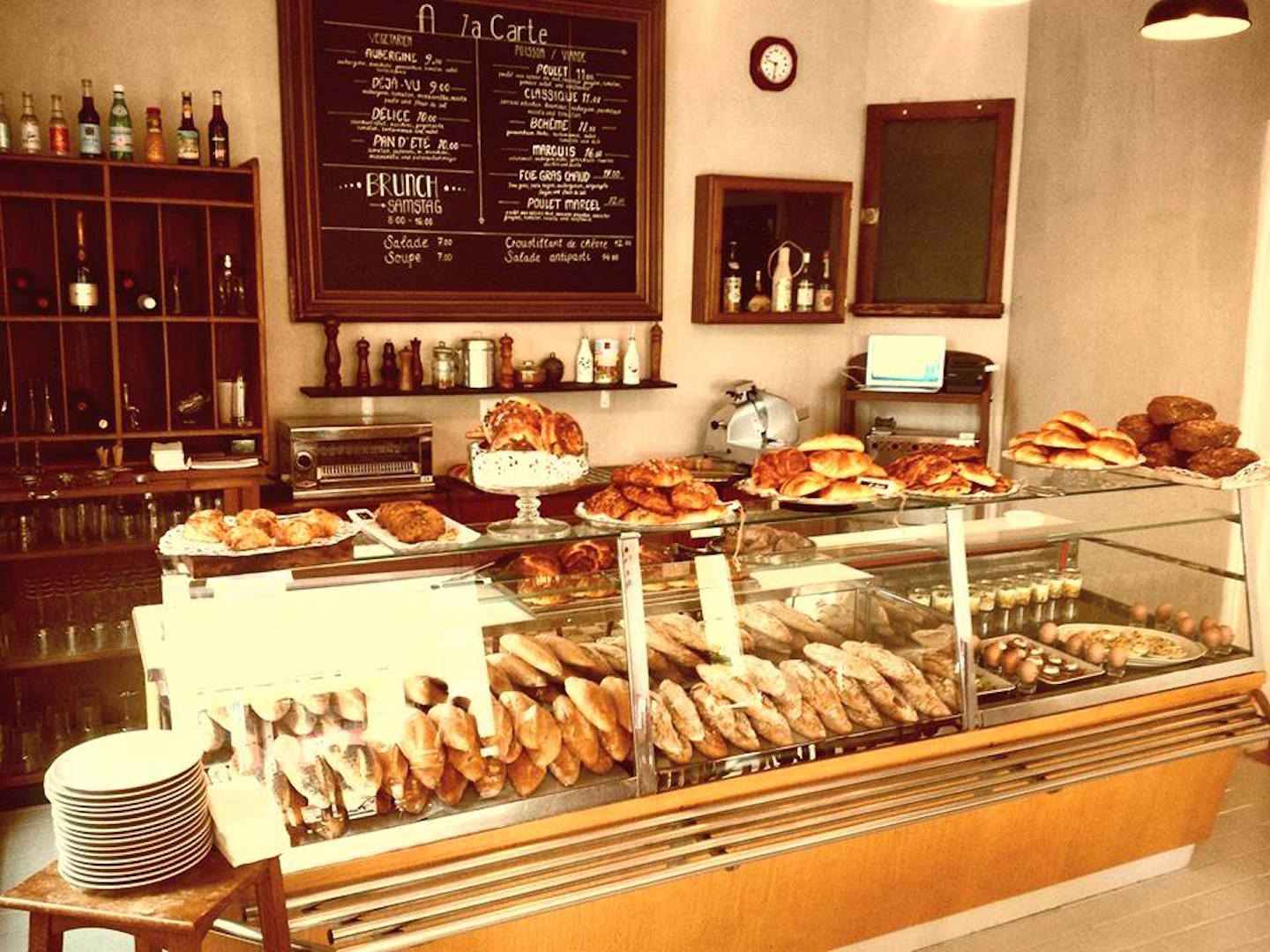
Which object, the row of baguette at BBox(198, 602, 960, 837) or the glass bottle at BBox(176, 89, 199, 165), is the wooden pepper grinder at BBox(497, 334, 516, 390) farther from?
the row of baguette at BBox(198, 602, 960, 837)

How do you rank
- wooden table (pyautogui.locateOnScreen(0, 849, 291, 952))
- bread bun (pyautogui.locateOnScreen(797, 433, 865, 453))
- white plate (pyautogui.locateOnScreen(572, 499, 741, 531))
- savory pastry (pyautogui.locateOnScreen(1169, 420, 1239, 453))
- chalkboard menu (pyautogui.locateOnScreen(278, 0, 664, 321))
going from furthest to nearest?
chalkboard menu (pyautogui.locateOnScreen(278, 0, 664, 321))
savory pastry (pyautogui.locateOnScreen(1169, 420, 1239, 453))
bread bun (pyautogui.locateOnScreen(797, 433, 865, 453))
white plate (pyautogui.locateOnScreen(572, 499, 741, 531))
wooden table (pyautogui.locateOnScreen(0, 849, 291, 952))

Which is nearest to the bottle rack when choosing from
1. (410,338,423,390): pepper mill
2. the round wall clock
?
(410,338,423,390): pepper mill

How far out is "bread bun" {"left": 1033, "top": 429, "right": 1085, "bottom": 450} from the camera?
269 cm

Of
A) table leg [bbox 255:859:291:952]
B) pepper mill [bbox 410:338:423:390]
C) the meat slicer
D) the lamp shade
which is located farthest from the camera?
the meat slicer

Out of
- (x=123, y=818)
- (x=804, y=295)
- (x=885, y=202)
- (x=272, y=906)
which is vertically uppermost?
(x=885, y=202)

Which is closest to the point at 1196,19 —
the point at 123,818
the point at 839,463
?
the point at 839,463

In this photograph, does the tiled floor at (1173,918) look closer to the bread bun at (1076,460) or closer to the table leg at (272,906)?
the bread bun at (1076,460)

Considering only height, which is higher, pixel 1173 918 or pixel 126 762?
pixel 126 762

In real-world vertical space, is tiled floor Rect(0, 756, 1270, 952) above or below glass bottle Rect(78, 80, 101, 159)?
below

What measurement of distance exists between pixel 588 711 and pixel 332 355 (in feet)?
8.90

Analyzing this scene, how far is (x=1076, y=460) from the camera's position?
2668mm

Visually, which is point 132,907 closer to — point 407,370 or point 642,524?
point 642,524

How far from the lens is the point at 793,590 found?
2564mm

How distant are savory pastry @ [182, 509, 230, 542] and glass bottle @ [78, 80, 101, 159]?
238cm
